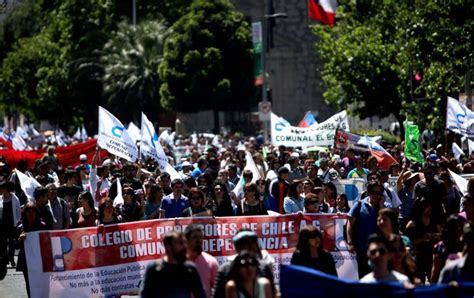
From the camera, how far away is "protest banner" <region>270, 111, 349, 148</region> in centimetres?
2970

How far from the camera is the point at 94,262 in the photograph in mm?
14508

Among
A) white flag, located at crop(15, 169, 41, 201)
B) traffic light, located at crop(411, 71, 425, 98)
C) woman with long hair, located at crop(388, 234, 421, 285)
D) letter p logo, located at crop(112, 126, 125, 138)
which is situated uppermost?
traffic light, located at crop(411, 71, 425, 98)

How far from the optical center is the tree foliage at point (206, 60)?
209 ft

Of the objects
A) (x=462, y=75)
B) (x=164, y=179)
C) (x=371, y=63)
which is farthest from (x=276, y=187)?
(x=371, y=63)

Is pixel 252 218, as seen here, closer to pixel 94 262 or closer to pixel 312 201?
pixel 312 201

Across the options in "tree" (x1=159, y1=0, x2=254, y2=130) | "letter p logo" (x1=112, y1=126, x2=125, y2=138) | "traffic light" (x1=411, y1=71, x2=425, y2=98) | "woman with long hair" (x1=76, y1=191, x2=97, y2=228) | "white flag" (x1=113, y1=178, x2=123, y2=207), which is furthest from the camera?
"tree" (x1=159, y1=0, x2=254, y2=130)

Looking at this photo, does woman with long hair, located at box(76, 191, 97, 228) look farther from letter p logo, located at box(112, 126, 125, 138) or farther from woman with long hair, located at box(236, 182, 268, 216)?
letter p logo, located at box(112, 126, 125, 138)

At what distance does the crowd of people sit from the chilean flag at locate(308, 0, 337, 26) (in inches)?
1284

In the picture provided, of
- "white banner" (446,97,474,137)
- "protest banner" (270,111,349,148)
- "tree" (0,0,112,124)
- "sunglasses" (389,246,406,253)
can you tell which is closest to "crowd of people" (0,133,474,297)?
"sunglasses" (389,246,406,253)

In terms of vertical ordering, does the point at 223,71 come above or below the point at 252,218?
above

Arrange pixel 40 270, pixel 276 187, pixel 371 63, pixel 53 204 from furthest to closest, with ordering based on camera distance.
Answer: pixel 371 63
pixel 276 187
pixel 53 204
pixel 40 270

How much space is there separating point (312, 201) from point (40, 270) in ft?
9.55

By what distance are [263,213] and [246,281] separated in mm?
5984

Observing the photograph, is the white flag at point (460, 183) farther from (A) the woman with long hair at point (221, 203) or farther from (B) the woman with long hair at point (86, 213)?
(B) the woman with long hair at point (86, 213)
